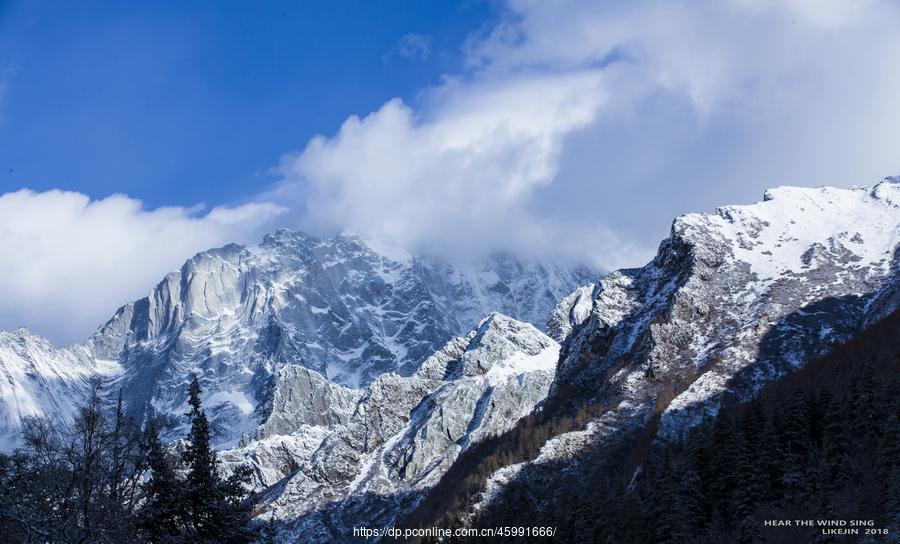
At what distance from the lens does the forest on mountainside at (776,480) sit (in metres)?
59.5

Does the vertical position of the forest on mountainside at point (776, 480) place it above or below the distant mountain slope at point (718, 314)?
below

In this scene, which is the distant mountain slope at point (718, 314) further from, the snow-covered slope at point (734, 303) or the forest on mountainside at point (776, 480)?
the forest on mountainside at point (776, 480)

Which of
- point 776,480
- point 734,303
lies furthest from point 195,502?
point 734,303

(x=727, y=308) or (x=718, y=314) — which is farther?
(x=727, y=308)

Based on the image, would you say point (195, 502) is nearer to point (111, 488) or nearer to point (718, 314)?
point (111, 488)

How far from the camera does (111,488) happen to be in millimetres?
35000

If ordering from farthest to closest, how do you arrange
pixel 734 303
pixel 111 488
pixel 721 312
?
1. pixel 734 303
2. pixel 721 312
3. pixel 111 488

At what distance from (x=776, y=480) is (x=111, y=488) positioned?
63.7 meters

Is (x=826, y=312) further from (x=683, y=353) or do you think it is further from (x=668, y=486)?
(x=668, y=486)

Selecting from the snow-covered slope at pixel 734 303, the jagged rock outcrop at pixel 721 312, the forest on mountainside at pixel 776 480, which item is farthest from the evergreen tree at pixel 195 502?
the snow-covered slope at pixel 734 303

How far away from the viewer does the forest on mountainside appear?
59.5 metres

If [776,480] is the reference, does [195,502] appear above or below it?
below

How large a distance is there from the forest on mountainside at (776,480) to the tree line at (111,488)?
4433 cm

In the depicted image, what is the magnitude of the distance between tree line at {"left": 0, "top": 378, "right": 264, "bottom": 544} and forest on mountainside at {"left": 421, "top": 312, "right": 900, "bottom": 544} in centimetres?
4433
